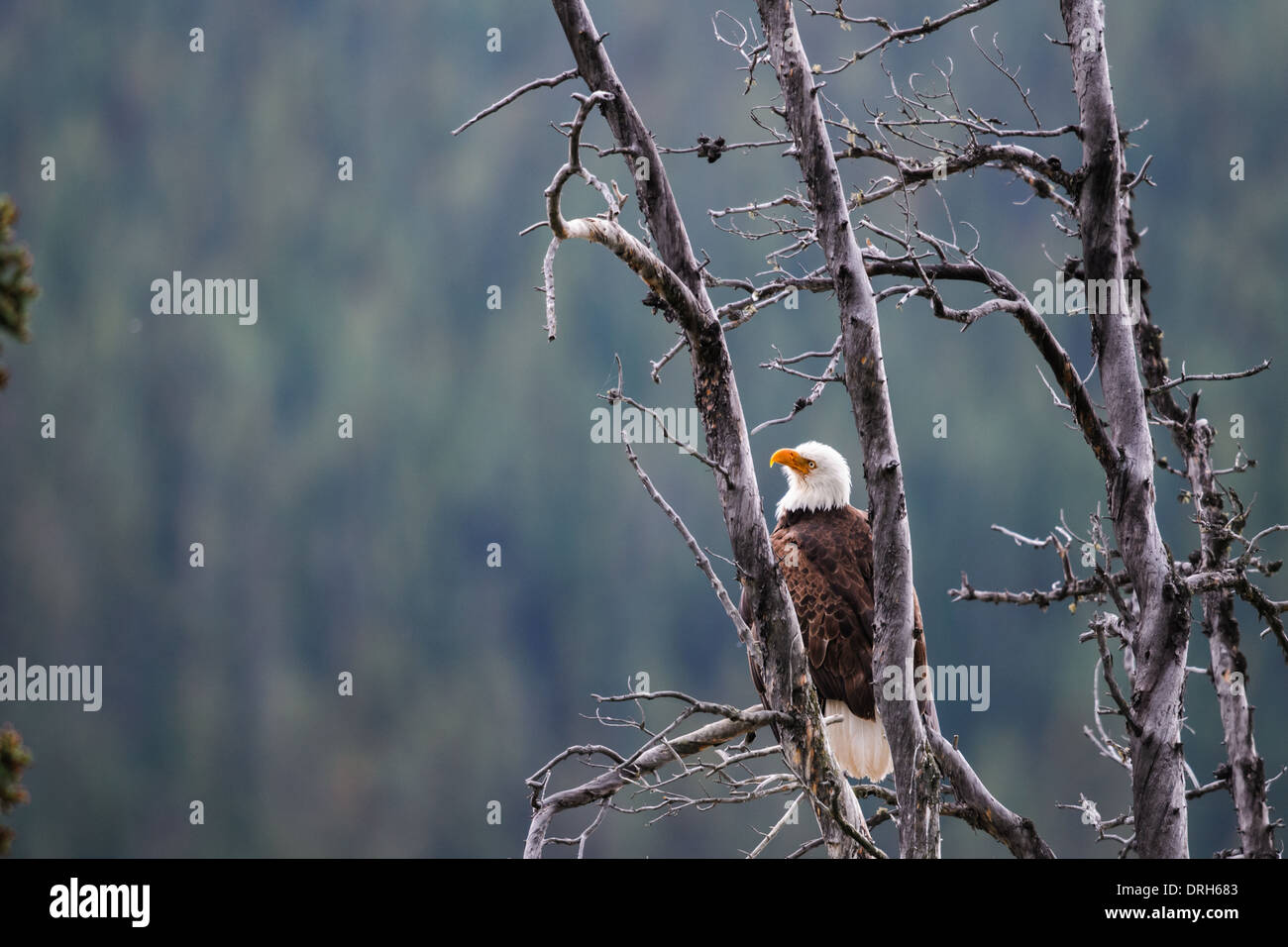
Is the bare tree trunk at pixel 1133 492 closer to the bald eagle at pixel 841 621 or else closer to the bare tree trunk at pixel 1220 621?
the bare tree trunk at pixel 1220 621

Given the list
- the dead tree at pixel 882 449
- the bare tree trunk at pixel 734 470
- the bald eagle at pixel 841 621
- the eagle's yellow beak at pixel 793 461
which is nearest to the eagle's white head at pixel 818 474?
the eagle's yellow beak at pixel 793 461

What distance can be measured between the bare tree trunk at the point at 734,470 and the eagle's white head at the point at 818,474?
2.16m

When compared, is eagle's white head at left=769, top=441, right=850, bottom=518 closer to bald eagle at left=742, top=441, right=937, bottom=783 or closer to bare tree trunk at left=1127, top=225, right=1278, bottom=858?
bald eagle at left=742, top=441, right=937, bottom=783

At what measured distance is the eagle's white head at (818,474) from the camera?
554cm

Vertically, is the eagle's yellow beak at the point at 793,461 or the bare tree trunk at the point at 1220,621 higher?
the eagle's yellow beak at the point at 793,461

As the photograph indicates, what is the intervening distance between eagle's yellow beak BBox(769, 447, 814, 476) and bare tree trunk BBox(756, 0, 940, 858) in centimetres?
196

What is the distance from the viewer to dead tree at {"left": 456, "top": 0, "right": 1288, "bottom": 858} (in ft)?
10.5

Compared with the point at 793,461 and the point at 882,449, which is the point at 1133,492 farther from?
the point at 793,461

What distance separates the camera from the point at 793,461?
5.55 meters

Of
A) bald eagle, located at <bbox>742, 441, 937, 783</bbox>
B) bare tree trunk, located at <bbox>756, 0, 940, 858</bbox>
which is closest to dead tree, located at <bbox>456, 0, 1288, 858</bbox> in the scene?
bare tree trunk, located at <bbox>756, 0, 940, 858</bbox>

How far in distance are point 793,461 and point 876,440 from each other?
2.04m

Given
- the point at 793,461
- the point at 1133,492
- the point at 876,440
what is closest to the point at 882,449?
the point at 876,440
